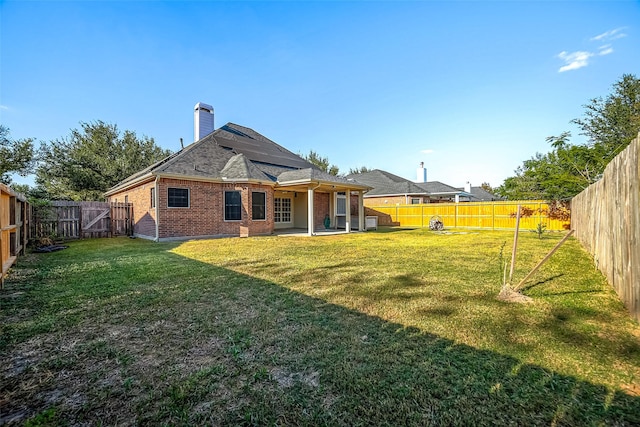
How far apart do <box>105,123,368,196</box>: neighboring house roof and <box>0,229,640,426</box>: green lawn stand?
Answer: 8014 mm

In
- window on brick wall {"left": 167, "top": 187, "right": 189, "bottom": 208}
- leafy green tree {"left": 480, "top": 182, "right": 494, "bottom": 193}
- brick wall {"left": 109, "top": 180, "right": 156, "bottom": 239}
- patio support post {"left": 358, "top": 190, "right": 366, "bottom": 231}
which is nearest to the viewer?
window on brick wall {"left": 167, "top": 187, "right": 189, "bottom": 208}

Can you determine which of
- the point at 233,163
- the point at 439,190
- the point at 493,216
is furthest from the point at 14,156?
the point at 439,190

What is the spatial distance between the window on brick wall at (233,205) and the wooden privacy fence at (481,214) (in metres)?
12.8

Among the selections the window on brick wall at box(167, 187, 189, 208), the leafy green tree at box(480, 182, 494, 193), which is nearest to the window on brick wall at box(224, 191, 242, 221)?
the window on brick wall at box(167, 187, 189, 208)

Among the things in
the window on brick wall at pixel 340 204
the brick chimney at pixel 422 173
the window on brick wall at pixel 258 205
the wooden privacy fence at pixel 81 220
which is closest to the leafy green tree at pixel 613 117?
the window on brick wall at pixel 340 204

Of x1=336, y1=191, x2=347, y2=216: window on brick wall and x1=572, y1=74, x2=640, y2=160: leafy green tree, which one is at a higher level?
x1=572, y1=74, x2=640, y2=160: leafy green tree

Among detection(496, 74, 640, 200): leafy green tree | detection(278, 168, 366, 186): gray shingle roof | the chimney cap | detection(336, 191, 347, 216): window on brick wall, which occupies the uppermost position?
the chimney cap

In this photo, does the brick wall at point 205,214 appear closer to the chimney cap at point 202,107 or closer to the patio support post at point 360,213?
the patio support post at point 360,213

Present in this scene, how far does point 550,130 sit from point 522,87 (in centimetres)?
795

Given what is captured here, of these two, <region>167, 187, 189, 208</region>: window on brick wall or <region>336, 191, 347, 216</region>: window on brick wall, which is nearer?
<region>167, 187, 189, 208</region>: window on brick wall

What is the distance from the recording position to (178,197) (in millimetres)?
11930

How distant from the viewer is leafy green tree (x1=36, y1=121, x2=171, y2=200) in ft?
76.9

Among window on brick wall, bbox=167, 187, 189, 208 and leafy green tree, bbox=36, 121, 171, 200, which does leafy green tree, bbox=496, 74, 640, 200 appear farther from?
leafy green tree, bbox=36, 121, 171, 200

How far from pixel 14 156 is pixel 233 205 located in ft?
67.4
